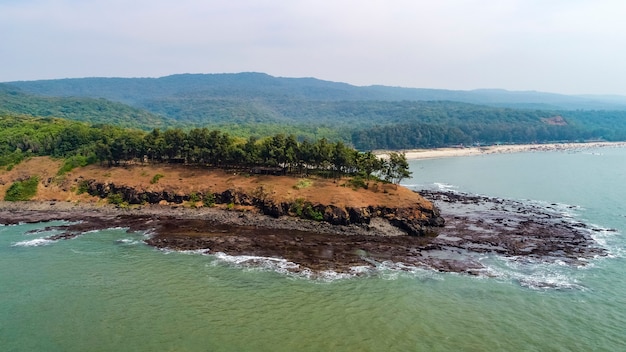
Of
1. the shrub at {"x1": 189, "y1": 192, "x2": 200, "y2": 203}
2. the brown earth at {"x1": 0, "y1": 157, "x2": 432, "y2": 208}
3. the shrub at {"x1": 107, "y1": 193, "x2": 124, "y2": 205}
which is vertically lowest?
the shrub at {"x1": 107, "y1": 193, "x2": 124, "y2": 205}

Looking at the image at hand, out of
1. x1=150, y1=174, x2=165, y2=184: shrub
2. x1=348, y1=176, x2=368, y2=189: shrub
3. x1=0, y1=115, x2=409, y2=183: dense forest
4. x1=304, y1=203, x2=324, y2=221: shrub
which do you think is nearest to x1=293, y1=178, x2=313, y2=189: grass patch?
x1=0, y1=115, x2=409, y2=183: dense forest

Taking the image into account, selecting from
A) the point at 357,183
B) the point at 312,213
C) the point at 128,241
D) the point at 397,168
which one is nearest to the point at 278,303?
the point at 312,213

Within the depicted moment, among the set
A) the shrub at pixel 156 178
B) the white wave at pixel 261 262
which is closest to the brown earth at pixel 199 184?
the shrub at pixel 156 178

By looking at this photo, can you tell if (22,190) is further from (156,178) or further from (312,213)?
(312,213)

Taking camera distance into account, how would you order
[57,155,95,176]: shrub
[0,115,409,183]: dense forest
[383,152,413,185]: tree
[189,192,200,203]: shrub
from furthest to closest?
[57,155,95,176]: shrub → [0,115,409,183]: dense forest → [383,152,413,185]: tree → [189,192,200,203]: shrub

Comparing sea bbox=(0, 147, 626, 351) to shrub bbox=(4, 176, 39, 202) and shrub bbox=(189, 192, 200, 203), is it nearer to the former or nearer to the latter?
shrub bbox=(189, 192, 200, 203)

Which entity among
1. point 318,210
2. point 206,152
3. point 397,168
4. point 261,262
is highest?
point 206,152

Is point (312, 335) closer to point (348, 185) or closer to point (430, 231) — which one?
point (430, 231)
